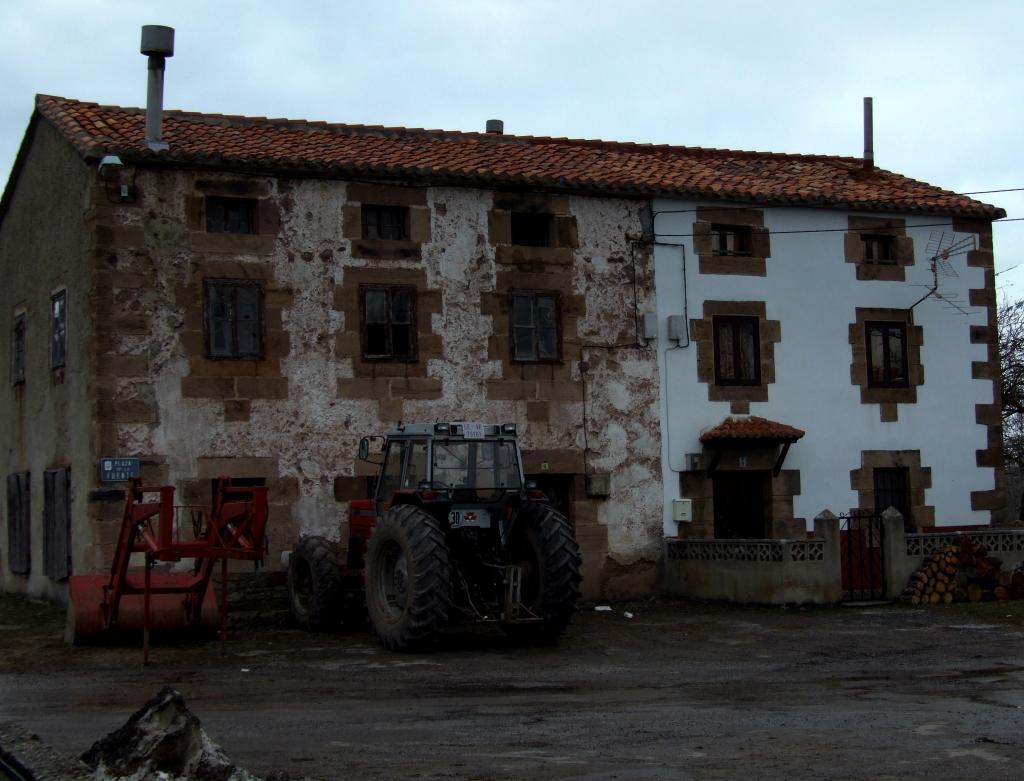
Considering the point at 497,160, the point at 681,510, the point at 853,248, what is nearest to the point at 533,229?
the point at 497,160

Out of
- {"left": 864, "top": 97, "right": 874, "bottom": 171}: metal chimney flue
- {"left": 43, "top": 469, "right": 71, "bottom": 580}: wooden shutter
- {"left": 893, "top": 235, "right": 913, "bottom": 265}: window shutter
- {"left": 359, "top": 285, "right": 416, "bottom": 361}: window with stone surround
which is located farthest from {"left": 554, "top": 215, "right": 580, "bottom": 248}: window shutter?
{"left": 43, "top": 469, "right": 71, "bottom": 580}: wooden shutter

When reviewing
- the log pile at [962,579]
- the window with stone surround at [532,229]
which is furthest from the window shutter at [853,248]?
the log pile at [962,579]

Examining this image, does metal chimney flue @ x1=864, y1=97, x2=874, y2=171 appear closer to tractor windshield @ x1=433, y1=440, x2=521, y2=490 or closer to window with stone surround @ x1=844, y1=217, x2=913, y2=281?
window with stone surround @ x1=844, y1=217, x2=913, y2=281

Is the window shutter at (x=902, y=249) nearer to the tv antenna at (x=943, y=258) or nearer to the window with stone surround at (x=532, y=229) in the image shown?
the tv antenna at (x=943, y=258)

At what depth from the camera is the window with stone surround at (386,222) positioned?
18203 millimetres

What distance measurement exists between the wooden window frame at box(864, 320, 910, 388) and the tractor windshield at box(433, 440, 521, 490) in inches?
312

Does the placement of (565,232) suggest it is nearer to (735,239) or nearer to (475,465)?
(735,239)

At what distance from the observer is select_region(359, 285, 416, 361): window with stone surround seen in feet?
59.0

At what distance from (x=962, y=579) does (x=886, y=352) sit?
13.0 feet

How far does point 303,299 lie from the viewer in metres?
17.6

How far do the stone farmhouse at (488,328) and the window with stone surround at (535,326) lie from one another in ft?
0.13

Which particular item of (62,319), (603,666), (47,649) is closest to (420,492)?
(603,666)

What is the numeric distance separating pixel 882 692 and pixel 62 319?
11956mm

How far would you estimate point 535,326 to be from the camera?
1895 centimetres
